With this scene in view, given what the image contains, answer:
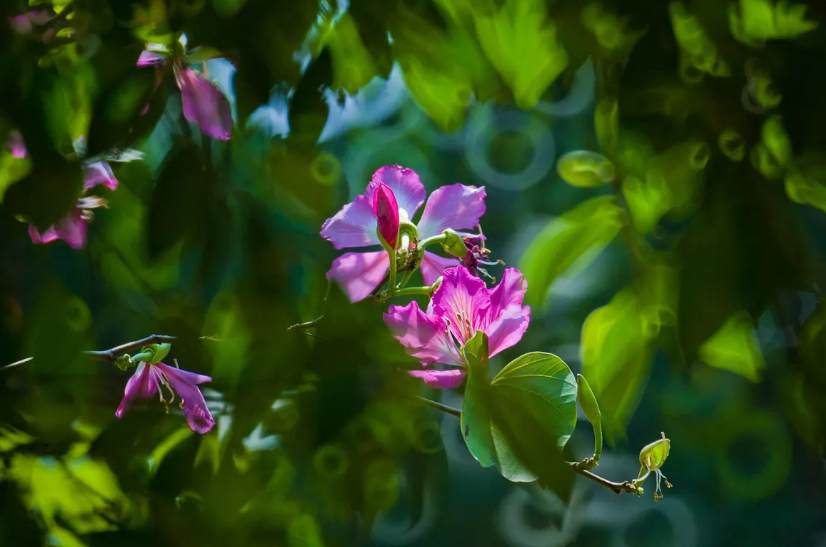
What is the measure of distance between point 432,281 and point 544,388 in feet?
0.36

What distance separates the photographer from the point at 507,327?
11.3 inches

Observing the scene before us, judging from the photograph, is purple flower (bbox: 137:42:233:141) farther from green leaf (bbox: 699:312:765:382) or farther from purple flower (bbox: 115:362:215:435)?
green leaf (bbox: 699:312:765:382)

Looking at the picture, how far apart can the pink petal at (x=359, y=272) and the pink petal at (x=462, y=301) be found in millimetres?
35

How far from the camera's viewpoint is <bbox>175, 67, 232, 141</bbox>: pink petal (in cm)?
31

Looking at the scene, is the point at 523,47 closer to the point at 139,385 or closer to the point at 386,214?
the point at 386,214

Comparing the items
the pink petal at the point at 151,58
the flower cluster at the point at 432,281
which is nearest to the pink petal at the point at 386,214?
the flower cluster at the point at 432,281

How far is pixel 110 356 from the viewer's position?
32cm

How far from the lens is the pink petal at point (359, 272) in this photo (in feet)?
0.98

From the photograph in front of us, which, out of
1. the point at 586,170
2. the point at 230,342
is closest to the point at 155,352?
the point at 230,342

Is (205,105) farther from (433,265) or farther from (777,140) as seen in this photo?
(777,140)

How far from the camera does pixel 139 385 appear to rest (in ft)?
1.12

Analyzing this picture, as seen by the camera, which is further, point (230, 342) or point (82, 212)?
point (82, 212)

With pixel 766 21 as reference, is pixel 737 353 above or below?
below

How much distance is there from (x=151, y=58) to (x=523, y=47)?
156 mm
